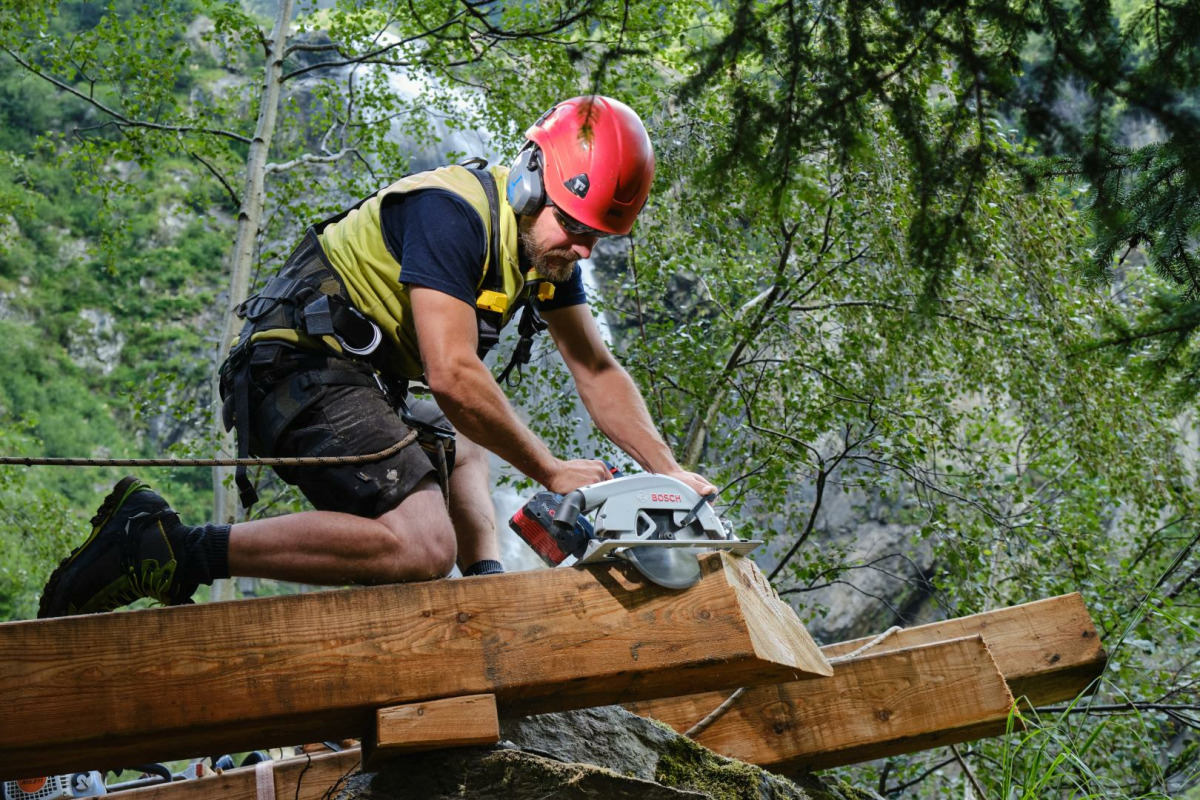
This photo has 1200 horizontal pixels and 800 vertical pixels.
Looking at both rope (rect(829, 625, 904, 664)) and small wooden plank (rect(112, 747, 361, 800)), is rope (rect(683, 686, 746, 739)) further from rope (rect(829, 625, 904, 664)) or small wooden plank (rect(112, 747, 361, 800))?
small wooden plank (rect(112, 747, 361, 800))

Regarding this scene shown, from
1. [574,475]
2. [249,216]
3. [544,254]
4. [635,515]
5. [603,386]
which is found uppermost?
[249,216]

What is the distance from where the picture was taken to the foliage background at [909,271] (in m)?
2.49

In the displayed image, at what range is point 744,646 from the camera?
7.29ft

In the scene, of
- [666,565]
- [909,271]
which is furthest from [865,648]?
[909,271]

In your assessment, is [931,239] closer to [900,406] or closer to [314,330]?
[314,330]

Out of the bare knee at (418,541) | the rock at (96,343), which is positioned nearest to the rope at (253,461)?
the bare knee at (418,541)

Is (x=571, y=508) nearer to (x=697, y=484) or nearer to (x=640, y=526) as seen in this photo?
(x=640, y=526)

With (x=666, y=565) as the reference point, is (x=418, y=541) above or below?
above

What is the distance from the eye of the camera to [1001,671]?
329 centimetres

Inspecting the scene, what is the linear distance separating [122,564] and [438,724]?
0.91 m

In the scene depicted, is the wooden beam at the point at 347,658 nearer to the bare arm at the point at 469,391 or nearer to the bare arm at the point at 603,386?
the bare arm at the point at 469,391

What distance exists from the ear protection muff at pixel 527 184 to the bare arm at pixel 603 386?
19.7 inches

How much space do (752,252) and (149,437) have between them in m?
22.7

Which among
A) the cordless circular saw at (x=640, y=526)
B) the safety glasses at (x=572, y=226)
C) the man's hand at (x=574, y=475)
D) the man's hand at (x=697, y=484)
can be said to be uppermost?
the safety glasses at (x=572, y=226)
